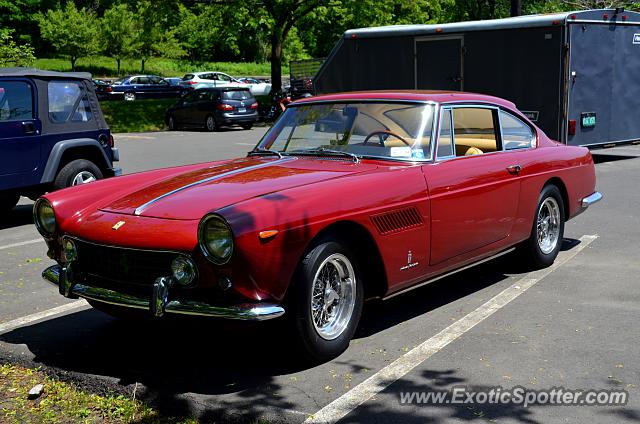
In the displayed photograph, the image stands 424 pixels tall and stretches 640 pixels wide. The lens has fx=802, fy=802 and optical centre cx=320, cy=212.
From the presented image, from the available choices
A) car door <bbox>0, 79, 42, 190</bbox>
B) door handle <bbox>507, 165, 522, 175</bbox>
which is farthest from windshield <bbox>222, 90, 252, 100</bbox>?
door handle <bbox>507, 165, 522, 175</bbox>

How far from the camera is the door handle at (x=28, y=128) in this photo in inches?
368

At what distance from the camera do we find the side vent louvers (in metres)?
4.91

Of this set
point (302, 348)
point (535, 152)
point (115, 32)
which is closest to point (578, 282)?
point (535, 152)

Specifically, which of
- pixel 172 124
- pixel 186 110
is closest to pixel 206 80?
pixel 172 124

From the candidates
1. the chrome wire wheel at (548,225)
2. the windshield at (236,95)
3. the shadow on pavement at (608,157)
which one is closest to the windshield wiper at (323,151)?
the chrome wire wheel at (548,225)

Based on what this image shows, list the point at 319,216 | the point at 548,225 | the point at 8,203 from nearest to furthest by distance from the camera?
1. the point at 319,216
2. the point at 548,225
3. the point at 8,203

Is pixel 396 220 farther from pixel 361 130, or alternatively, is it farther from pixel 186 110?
pixel 186 110

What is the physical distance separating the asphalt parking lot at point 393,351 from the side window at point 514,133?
1098mm

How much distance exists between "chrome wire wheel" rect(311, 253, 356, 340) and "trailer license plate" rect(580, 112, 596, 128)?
10.1 meters

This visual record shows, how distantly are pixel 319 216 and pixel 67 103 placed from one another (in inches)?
254

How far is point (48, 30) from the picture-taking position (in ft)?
183

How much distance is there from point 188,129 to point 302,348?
2328 cm

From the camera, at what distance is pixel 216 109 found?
25516mm

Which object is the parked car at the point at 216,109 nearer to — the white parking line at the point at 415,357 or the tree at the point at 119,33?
the white parking line at the point at 415,357
